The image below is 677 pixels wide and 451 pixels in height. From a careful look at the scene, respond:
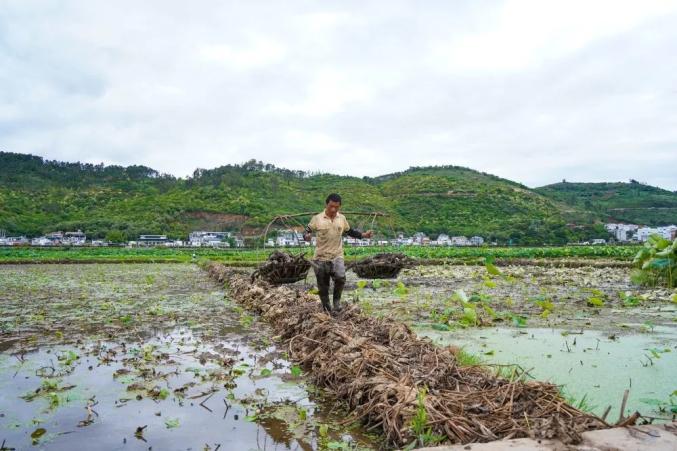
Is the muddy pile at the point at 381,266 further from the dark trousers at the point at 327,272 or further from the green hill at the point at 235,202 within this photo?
the green hill at the point at 235,202

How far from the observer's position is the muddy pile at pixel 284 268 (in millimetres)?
10281

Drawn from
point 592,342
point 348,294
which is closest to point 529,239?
point 348,294

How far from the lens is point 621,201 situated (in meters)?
96.9

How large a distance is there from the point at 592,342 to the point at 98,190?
78.1 m

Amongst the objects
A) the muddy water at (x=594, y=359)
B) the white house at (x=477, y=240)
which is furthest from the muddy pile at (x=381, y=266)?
the white house at (x=477, y=240)

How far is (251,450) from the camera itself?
301 centimetres

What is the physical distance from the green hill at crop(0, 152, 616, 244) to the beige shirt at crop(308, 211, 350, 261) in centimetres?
4425

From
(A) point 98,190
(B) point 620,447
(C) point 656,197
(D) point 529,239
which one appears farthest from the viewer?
(C) point 656,197

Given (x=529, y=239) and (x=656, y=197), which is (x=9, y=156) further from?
(x=656, y=197)

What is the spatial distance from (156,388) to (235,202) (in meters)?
60.5

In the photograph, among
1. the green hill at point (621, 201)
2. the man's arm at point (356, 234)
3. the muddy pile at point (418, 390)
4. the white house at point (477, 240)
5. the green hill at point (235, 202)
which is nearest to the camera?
the muddy pile at point (418, 390)

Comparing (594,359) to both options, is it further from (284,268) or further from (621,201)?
(621,201)

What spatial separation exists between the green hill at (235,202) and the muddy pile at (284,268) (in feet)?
134

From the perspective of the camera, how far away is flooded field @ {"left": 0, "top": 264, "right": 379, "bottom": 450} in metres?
3.23
